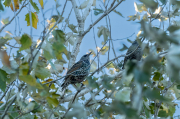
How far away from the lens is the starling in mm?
2961

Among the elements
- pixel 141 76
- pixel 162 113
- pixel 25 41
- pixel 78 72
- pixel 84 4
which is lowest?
pixel 141 76

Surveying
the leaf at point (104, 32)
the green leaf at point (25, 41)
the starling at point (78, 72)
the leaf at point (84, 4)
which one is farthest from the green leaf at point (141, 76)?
the leaf at point (84, 4)

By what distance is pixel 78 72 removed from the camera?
3.38 metres

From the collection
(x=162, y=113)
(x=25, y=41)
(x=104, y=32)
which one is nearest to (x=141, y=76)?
(x=25, y=41)

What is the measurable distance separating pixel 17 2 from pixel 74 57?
122cm

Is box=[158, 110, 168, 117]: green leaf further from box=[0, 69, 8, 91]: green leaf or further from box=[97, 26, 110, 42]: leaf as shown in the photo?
box=[0, 69, 8, 91]: green leaf

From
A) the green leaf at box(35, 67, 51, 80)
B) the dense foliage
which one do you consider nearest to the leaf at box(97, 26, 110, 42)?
the dense foliage

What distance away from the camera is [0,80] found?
157 centimetres

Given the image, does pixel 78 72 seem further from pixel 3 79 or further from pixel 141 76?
pixel 141 76

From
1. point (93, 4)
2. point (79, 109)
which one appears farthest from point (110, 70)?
point (79, 109)

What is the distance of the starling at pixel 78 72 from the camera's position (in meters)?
2.96

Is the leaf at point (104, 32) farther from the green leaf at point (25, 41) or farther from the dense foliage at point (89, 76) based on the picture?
the green leaf at point (25, 41)

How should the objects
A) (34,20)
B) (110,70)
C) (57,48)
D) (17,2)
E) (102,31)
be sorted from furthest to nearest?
(110,70), (102,31), (17,2), (34,20), (57,48)

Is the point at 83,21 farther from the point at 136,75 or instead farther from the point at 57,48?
the point at 136,75
